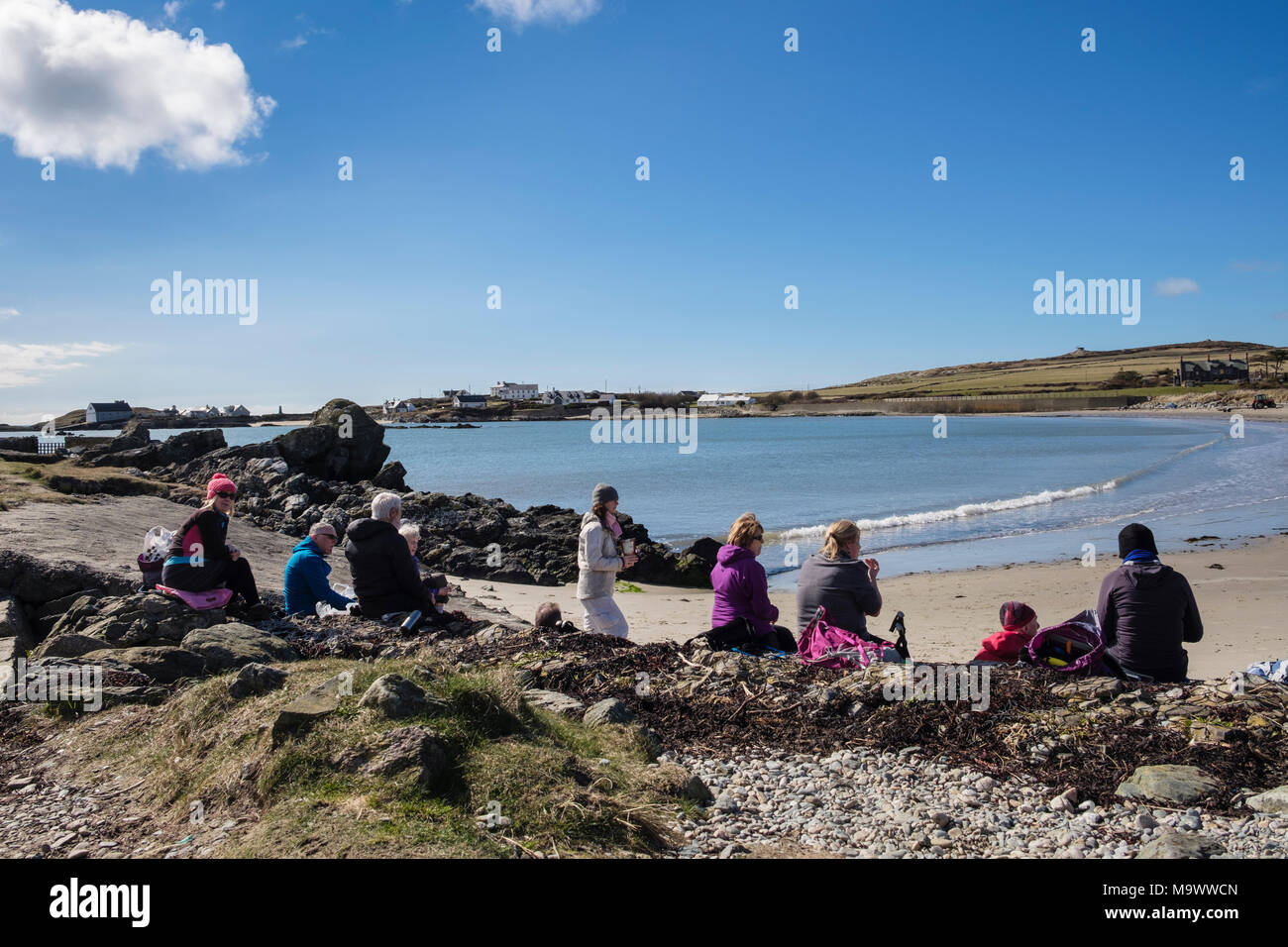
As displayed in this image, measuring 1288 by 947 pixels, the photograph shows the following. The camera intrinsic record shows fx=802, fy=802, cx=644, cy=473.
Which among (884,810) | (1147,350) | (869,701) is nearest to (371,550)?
(869,701)

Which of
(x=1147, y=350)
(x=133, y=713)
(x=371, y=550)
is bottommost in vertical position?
(x=133, y=713)

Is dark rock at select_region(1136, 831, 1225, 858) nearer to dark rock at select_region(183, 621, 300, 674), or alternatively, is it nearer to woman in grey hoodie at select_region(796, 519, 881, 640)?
woman in grey hoodie at select_region(796, 519, 881, 640)

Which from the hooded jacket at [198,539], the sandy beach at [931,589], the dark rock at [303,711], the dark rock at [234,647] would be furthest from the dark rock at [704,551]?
the dark rock at [303,711]

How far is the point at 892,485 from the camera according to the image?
42.3 metres

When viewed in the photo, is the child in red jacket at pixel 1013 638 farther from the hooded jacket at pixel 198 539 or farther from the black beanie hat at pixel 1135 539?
the hooded jacket at pixel 198 539

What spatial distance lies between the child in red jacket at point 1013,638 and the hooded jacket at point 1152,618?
841mm

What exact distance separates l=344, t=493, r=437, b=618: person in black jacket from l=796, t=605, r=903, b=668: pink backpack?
423 centimetres

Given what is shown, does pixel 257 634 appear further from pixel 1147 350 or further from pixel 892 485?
pixel 1147 350

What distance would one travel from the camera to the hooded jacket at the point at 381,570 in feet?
28.9

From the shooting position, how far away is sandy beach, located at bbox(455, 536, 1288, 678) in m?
11.0

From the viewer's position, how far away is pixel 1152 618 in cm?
676

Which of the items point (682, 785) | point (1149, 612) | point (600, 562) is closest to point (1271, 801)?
point (1149, 612)

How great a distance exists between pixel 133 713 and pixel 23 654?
93.9 inches

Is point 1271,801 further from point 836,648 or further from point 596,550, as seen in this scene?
point 596,550
